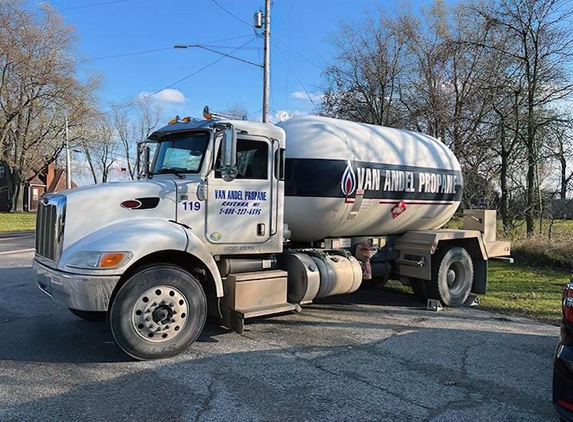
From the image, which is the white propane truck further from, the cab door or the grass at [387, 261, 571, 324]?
the grass at [387, 261, 571, 324]

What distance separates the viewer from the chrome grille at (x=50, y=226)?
5371mm

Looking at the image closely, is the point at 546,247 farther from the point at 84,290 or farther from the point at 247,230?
the point at 84,290

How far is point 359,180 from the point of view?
25.3 feet

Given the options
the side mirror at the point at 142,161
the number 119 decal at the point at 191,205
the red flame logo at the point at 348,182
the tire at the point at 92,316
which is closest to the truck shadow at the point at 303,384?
the tire at the point at 92,316

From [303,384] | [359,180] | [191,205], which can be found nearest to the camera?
[303,384]

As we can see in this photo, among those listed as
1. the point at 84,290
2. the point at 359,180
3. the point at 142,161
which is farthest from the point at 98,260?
the point at 359,180

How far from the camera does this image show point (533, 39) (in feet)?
52.1

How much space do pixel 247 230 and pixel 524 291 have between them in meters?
6.49

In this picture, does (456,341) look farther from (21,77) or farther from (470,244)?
(21,77)

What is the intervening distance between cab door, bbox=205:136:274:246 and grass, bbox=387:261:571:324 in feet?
15.3

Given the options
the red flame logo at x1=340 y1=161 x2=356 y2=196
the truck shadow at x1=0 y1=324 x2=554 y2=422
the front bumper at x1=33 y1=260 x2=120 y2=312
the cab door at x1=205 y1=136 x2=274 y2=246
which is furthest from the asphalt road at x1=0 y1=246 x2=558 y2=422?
the red flame logo at x1=340 y1=161 x2=356 y2=196

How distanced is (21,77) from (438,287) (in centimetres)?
3774

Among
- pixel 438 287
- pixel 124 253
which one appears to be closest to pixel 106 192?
pixel 124 253

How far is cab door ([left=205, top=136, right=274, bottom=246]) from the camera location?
613 centimetres
